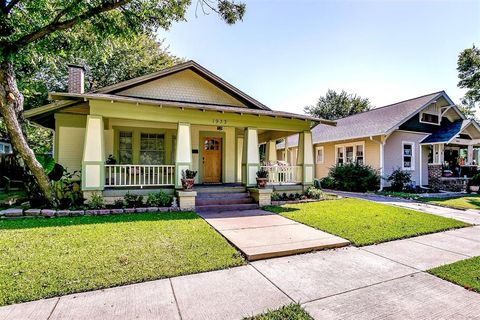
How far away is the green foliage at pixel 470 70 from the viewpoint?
2230 cm

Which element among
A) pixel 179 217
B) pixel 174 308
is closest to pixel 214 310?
pixel 174 308

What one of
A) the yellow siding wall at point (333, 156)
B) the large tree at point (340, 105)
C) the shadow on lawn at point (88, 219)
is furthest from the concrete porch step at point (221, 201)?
the large tree at point (340, 105)

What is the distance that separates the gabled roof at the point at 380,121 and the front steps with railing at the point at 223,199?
9.01m

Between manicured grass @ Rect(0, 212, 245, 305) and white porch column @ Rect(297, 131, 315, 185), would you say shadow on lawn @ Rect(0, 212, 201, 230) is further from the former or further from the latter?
white porch column @ Rect(297, 131, 315, 185)

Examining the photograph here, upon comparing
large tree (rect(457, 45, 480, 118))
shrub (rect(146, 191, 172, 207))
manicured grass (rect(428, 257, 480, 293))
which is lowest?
manicured grass (rect(428, 257, 480, 293))

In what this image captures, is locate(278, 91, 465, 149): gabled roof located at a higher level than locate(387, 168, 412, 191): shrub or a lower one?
higher

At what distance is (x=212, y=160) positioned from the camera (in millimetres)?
11766

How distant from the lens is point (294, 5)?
33.3ft

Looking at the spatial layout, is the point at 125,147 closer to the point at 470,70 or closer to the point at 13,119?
the point at 13,119

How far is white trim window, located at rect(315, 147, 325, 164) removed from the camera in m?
18.8

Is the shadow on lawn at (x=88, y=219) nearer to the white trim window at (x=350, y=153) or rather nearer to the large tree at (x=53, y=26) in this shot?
the large tree at (x=53, y=26)

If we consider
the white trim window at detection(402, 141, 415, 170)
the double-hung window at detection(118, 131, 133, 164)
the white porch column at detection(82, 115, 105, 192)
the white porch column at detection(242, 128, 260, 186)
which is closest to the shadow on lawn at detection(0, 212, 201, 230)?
the white porch column at detection(82, 115, 105, 192)

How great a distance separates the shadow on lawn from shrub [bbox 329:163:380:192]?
34.4ft

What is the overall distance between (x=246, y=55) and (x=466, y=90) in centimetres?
2534
